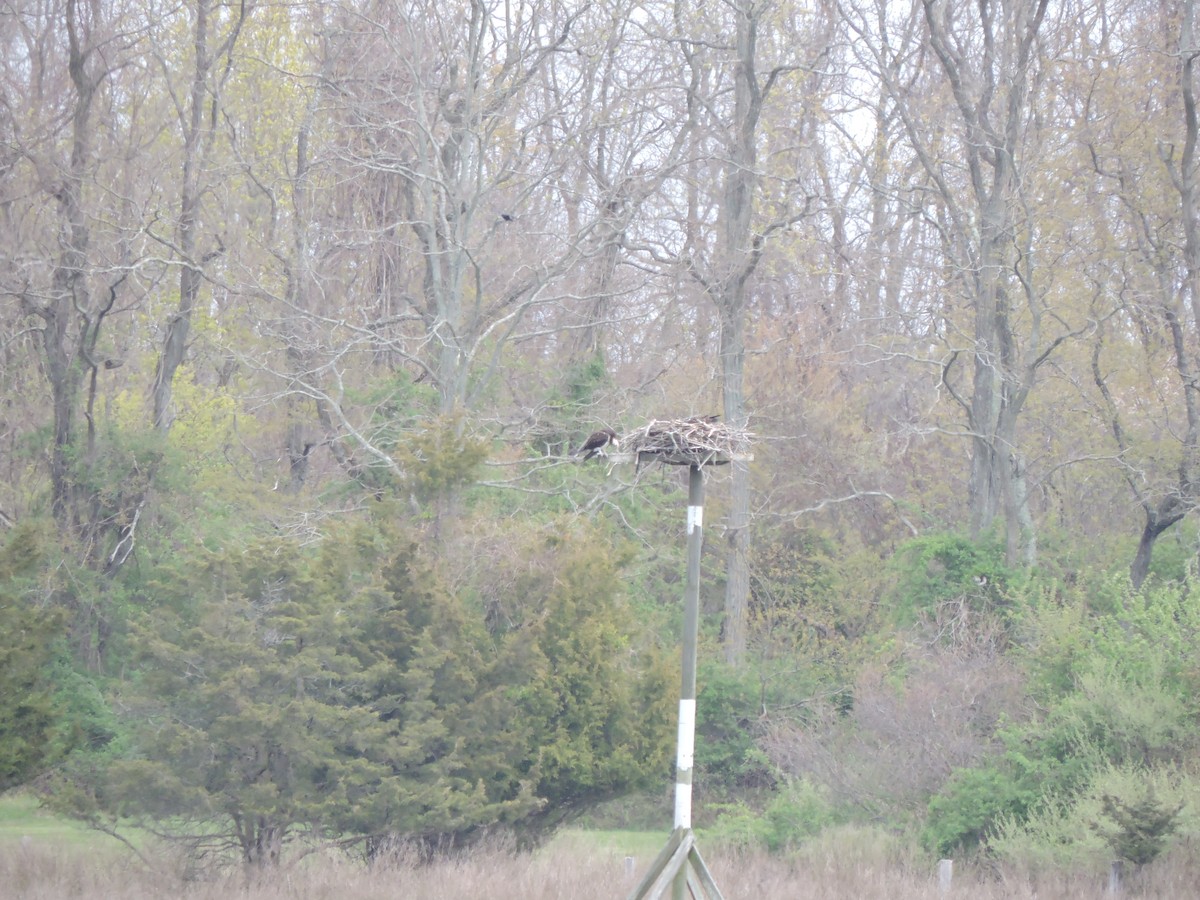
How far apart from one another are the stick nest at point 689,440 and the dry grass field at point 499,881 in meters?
4.70

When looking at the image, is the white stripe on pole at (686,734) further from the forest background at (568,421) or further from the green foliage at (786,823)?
the green foliage at (786,823)

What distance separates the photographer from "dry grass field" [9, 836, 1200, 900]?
41.9 feet

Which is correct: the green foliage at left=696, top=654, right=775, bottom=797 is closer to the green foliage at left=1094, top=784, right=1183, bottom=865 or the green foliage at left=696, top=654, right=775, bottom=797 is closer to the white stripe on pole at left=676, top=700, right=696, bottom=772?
the green foliage at left=1094, top=784, right=1183, bottom=865

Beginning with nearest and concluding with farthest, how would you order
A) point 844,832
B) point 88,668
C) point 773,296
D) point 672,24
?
point 844,832 → point 88,668 → point 672,24 → point 773,296

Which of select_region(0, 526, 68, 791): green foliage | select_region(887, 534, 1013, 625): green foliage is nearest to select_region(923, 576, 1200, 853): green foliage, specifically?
select_region(887, 534, 1013, 625): green foliage

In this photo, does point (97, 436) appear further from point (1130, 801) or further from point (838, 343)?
point (1130, 801)

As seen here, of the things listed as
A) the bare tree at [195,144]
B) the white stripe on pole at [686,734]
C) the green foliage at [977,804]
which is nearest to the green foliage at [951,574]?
the green foliage at [977,804]

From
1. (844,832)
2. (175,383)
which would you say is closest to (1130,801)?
(844,832)

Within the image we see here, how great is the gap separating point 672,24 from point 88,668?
16.9 meters

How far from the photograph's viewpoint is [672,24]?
1037 inches

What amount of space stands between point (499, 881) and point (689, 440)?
528 cm

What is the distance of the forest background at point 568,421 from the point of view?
16.0m

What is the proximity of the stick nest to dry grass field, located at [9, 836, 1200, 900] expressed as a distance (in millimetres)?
4699

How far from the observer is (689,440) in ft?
34.0
